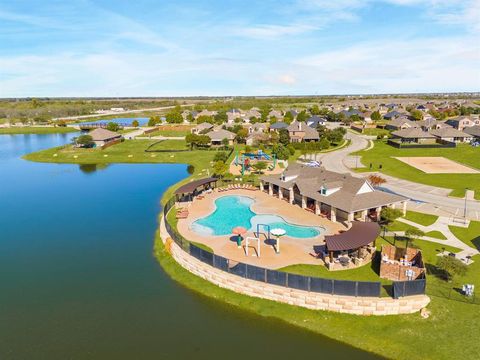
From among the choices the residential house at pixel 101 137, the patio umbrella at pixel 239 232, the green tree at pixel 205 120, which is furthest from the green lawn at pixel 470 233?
the green tree at pixel 205 120

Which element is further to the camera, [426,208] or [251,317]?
[426,208]

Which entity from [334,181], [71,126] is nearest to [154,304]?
[334,181]

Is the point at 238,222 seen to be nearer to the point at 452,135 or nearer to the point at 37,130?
the point at 452,135

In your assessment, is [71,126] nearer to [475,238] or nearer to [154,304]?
[154,304]

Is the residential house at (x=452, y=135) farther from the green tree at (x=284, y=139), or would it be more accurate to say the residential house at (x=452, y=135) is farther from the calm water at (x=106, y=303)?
the calm water at (x=106, y=303)

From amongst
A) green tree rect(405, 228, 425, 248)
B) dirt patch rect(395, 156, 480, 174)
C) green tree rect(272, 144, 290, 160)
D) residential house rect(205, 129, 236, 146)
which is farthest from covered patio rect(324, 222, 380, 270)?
residential house rect(205, 129, 236, 146)

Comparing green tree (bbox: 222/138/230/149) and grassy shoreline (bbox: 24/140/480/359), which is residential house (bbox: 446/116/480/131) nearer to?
green tree (bbox: 222/138/230/149)

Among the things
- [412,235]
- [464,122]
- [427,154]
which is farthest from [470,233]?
→ [464,122]
